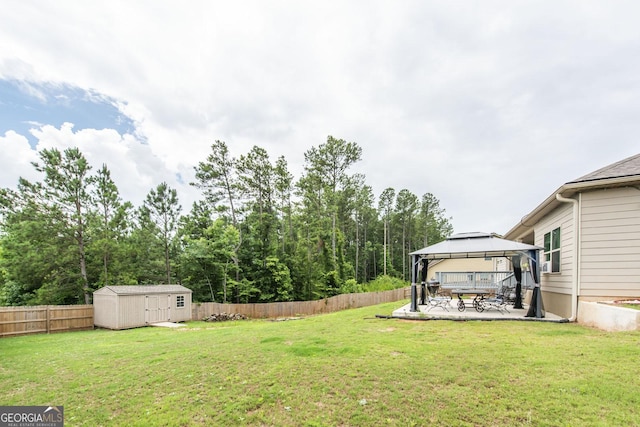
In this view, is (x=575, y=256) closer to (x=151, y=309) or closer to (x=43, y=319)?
(x=151, y=309)

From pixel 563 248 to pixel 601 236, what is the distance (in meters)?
1.24

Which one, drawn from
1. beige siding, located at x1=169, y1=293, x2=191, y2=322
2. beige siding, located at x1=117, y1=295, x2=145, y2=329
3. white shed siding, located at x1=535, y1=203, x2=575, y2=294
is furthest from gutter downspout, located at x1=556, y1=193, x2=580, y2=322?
beige siding, located at x1=169, y1=293, x2=191, y2=322

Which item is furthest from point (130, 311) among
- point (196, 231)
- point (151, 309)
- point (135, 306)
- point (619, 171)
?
point (619, 171)

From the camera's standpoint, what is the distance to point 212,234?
70.2 feet

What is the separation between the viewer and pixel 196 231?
24078 millimetres

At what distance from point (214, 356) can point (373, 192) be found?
32.1 metres

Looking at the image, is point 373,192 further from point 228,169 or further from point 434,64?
point 434,64

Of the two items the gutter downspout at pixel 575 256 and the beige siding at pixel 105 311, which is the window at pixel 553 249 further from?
the beige siding at pixel 105 311

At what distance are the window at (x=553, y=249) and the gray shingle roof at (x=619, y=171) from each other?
192cm

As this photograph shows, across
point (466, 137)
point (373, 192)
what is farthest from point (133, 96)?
point (373, 192)

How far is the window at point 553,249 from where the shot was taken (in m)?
8.38

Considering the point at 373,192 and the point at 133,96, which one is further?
the point at 373,192

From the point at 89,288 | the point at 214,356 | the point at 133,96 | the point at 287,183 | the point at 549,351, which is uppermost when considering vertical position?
the point at 133,96

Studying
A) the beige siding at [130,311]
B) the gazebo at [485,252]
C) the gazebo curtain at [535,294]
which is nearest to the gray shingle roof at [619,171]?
→ the gazebo at [485,252]
